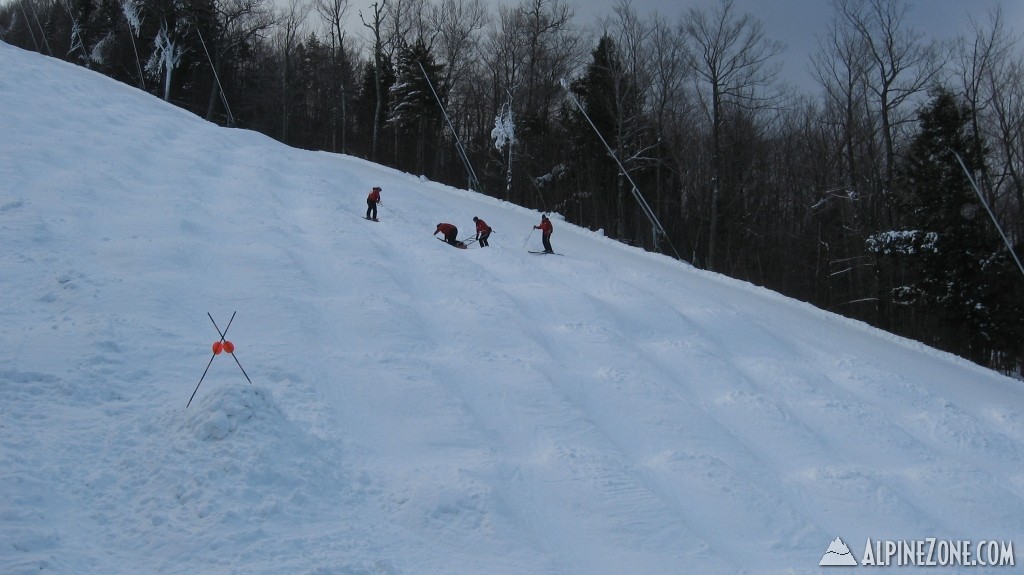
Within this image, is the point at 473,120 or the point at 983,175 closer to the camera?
the point at 983,175

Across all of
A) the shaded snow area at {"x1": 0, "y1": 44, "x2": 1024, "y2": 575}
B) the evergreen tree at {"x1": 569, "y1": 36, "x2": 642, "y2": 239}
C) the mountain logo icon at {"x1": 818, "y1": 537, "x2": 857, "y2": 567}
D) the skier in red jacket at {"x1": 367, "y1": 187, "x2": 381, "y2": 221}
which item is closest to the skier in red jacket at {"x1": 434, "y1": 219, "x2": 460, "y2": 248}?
the shaded snow area at {"x1": 0, "y1": 44, "x2": 1024, "y2": 575}

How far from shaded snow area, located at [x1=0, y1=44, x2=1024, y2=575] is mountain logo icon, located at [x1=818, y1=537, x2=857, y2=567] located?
0.58 feet

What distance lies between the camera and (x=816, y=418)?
10.0 m

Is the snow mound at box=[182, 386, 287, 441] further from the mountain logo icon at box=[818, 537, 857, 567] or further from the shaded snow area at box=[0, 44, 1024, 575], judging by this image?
the mountain logo icon at box=[818, 537, 857, 567]

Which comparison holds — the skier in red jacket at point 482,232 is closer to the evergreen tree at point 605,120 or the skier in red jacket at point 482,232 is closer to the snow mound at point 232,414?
the snow mound at point 232,414

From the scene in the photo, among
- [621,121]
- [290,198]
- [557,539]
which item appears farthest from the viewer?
[621,121]

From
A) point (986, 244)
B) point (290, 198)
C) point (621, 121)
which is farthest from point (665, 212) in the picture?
point (290, 198)

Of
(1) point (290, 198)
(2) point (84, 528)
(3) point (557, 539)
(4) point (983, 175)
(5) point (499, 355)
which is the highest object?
(4) point (983, 175)

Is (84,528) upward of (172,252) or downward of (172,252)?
downward

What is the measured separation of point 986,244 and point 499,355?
68.2ft

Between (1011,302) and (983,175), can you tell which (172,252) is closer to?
(1011,302)

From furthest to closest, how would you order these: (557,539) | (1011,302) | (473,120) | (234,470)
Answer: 1. (473,120)
2. (1011,302)
3. (557,539)
4. (234,470)

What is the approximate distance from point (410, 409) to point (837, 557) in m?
5.01

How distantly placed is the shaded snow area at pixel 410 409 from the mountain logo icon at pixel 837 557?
18cm
